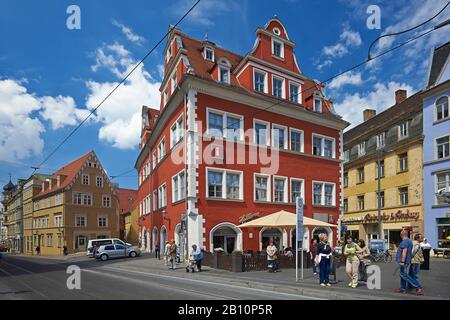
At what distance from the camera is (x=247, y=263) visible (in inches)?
826

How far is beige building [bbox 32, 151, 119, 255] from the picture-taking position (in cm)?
5956

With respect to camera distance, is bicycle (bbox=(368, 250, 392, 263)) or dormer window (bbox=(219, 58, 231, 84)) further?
dormer window (bbox=(219, 58, 231, 84))

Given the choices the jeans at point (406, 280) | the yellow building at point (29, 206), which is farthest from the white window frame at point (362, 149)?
the yellow building at point (29, 206)

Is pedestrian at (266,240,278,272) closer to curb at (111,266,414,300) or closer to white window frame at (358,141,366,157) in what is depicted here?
curb at (111,266,414,300)

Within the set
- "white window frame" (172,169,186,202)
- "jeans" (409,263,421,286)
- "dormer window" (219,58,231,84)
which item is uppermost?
"dormer window" (219,58,231,84)

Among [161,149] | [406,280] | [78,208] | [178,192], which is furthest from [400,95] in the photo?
[78,208]

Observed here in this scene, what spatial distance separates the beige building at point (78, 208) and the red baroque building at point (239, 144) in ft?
91.1

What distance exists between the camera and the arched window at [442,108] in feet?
115

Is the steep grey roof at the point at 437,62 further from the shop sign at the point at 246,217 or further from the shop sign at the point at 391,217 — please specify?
the shop sign at the point at 246,217

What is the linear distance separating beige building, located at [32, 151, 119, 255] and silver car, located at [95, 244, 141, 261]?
22977 millimetres

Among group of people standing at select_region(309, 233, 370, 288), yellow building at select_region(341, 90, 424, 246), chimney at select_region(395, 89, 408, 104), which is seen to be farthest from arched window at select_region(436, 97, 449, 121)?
group of people standing at select_region(309, 233, 370, 288)

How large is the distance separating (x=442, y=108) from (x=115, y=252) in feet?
109

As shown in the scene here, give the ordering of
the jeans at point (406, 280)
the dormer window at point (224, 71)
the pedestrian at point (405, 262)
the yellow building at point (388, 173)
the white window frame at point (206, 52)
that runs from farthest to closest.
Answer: the yellow building at point (388, 173) → the white window frame at point (206, 52) → the dormer window at point (224, 71) → the pedestrian at point (405, 262) → the jeans at point (406, 280)
